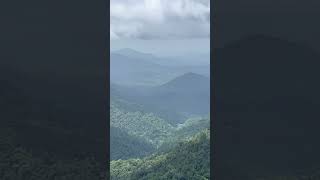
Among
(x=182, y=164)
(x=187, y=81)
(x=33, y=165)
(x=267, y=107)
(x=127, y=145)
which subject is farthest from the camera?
(x=187, y=81)

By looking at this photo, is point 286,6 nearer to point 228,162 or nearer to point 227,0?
point 227,0

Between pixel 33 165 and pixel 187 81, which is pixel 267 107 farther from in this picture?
pixel 187 81

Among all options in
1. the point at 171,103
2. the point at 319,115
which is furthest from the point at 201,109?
the point at 319,115

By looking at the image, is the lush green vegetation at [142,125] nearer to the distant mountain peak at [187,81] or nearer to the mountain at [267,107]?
the mountain at [267,107]

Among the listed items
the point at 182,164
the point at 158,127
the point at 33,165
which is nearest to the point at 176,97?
the point at 158,127

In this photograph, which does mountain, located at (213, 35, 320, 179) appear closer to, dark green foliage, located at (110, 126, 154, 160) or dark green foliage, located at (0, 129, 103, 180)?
dark green foliage, located at (0, 129, 103, 180)

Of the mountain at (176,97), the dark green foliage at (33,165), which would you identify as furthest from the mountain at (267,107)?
the mountain at (176,97)
